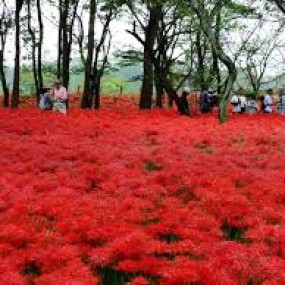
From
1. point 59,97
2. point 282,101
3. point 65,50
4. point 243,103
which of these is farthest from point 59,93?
point 282,101

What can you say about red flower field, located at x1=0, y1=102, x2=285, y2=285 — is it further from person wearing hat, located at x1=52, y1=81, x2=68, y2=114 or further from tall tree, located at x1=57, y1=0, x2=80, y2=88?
tall tree, located at x1=57, y1=0, x2=80, y2=88

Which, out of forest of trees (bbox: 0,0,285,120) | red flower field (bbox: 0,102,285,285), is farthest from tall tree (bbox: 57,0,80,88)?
red flower field (bbox: 0,102,285,285)

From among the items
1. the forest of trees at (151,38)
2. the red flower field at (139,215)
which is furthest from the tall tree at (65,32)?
the red flower field at (139,215)

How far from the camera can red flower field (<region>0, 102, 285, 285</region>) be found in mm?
7195

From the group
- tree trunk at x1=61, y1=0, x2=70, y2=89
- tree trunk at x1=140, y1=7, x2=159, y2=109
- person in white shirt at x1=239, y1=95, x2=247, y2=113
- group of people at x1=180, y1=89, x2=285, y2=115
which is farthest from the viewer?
person in white shirt at x1=239, y1=95, x2=247, y2=113

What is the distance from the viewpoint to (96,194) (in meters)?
10.7

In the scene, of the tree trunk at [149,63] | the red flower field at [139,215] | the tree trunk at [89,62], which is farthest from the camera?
the tree trunk at [149,63]

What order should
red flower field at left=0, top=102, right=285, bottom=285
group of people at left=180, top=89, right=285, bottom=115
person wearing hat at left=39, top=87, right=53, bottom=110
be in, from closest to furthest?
1. red flower field at left=0, top=102, right=285, bottom=285
2. person wearing hat at left=39, top=87, right=53, bottom=110
3. group of people at left=180, top=89, right=285, bottom=115

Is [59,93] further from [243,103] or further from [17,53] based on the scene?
[243,103]

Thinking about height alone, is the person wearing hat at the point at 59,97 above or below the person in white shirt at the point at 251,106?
above

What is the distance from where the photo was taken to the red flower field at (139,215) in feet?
23.6

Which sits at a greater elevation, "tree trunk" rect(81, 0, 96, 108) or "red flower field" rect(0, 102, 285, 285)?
"tree trunk" rect(81, 0, 96, 108)

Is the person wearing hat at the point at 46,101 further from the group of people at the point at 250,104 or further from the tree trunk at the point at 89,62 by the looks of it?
the group of people at the point at 250,104

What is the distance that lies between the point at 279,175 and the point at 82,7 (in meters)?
34.0
